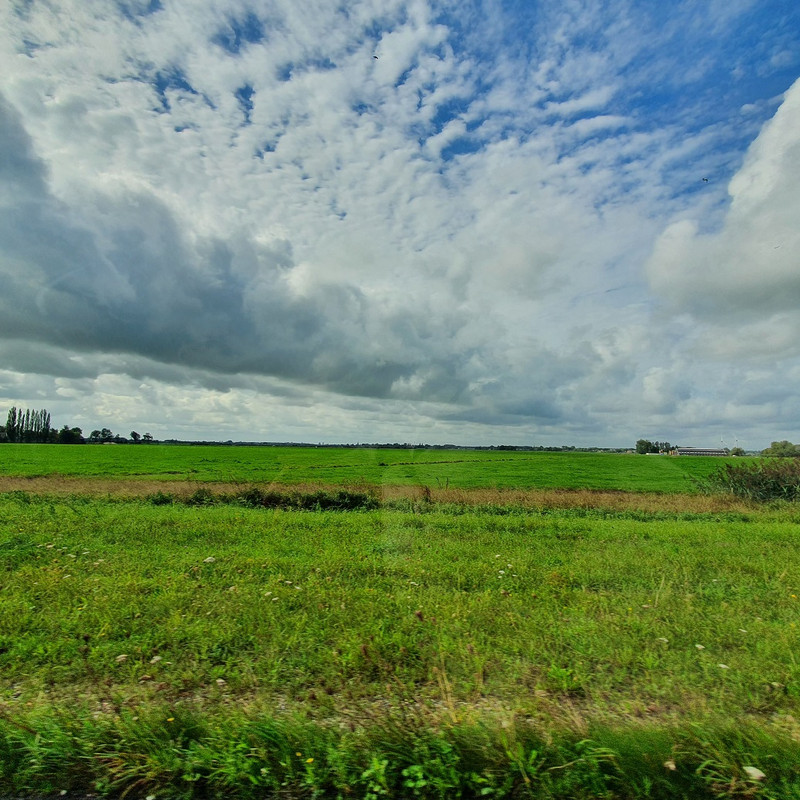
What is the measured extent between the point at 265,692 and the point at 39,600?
3.79m

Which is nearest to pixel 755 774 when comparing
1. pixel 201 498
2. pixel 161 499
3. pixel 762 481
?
pixel 201 498

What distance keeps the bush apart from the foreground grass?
14568 millimetres

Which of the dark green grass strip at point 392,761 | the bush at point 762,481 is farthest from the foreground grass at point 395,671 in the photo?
the bush at point 762,481

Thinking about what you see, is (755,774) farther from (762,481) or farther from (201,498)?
(762,481)

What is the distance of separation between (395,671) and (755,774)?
2488 millimetres

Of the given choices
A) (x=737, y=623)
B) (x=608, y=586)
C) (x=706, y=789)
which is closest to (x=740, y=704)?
(x=706, y=789)

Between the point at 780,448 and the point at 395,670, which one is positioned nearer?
the point at 395,670

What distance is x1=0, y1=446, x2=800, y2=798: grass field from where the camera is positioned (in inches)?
112

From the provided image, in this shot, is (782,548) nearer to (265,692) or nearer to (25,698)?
(265,692)

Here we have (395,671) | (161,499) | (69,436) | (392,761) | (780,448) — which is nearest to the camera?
(392,761)

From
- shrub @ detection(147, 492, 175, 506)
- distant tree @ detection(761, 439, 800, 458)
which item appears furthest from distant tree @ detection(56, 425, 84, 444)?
distant tree @ detection(761, 439, 800, 458)

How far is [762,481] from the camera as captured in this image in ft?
68.3

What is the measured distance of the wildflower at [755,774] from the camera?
2713 mm

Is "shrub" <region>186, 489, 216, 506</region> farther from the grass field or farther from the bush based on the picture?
the bush
